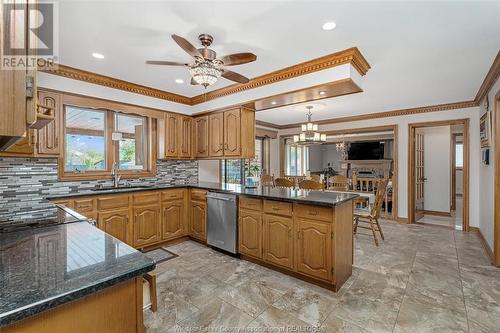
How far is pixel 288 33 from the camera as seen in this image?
225 centimetres

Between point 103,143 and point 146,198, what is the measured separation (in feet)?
3.64

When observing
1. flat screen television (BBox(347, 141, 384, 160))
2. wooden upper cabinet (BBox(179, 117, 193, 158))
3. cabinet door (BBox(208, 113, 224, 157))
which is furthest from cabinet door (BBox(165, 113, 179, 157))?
flat screen television (BBox(347, 141, 384, 160))

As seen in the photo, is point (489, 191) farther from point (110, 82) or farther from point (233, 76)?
point (110, 82)

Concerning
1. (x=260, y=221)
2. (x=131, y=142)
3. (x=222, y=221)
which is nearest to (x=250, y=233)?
(x=260, y=221)

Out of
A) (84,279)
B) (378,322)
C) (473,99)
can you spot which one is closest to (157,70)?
(84,279)

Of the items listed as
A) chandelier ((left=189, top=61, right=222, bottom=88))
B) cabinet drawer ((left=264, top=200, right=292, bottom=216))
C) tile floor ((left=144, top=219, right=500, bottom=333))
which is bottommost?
tile floor ((left=144, top=219, right=500, bottom=333))

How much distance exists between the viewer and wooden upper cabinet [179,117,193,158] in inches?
174

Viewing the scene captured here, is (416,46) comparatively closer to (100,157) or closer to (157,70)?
(157,70)

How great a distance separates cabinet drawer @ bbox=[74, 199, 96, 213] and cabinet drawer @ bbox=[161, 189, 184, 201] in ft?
3.10

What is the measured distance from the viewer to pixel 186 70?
317 cm

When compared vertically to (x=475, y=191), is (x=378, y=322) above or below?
below

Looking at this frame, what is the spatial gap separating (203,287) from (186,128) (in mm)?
2862

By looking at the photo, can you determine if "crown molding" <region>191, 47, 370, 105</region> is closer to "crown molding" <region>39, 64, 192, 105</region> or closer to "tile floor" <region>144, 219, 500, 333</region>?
"crown molding" <region>39, 64, 192, 105</region>

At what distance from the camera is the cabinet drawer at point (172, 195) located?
150 inches
